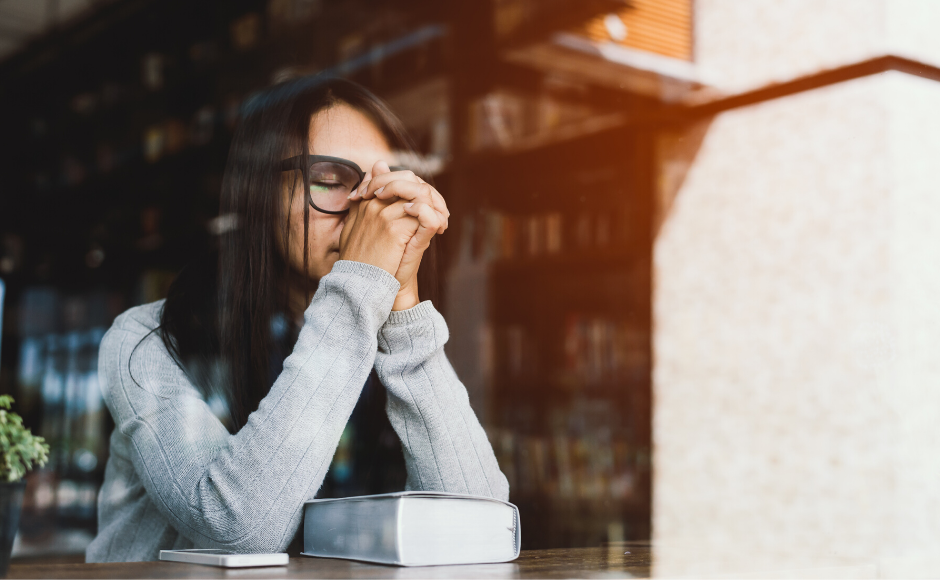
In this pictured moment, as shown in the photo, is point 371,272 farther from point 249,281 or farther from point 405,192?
point 249,281

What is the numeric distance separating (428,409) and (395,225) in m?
0.24

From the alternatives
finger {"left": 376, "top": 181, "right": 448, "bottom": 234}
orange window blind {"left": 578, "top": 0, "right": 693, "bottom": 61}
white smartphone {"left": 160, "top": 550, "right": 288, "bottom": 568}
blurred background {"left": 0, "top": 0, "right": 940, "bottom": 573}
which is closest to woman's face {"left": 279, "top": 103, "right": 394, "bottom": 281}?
finger {"left": 376, "top": 181, "right": 448, "bottom": 234}

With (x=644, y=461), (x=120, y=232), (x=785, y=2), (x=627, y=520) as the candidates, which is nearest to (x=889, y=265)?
(x=785, y=2)

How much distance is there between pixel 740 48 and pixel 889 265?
2.60ft

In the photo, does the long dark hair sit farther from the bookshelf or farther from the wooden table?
the bookshelf

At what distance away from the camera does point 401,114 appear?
8.63 ft

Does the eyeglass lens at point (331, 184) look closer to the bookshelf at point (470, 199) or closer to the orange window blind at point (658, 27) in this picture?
the bookshelf at point (470, 199)

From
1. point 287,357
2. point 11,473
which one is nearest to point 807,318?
point 287,357

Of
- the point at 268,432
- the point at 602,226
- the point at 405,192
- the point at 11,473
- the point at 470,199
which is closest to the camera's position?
the point at 11,473

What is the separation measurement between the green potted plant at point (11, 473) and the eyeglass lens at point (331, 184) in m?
0.44

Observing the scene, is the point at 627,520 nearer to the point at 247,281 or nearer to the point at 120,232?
the point at 247,281

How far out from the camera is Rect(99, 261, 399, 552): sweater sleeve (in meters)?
0.75

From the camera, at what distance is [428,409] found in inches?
36.9

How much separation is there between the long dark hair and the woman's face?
1 cm
